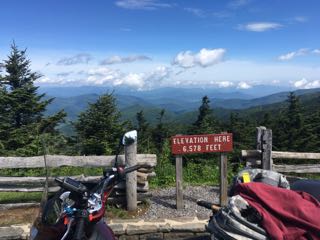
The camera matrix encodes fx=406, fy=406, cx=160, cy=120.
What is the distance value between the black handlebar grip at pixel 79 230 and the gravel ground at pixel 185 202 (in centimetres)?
414

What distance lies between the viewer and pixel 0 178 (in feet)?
23.1

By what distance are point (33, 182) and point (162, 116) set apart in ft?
91.3

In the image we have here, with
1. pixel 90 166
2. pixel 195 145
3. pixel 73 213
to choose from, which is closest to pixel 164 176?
pixel 195 145

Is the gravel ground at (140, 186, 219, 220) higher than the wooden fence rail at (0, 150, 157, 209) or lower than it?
lower

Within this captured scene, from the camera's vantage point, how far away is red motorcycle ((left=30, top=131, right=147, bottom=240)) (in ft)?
7.49

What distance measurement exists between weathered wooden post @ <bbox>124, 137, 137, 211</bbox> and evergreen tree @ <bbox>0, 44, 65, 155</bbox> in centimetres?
1601

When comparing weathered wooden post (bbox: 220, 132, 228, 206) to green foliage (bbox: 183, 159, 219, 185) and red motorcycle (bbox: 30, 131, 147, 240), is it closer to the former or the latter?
green foliage (bbox: 183, 159, 219, 185)

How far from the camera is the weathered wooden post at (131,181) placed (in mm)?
6664

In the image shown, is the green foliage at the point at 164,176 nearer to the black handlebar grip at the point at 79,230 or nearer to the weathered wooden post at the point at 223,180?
the weathered wooden post at the point at 223,180

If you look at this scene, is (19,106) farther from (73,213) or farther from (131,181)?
(73,213)

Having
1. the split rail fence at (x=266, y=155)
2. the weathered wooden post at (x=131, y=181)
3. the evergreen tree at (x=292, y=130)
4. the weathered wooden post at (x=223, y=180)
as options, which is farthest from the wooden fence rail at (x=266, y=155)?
the evergreen tree at (x=292, y=130)

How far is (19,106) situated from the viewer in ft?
78.7

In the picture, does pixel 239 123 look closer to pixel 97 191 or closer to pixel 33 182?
pixel 33 182

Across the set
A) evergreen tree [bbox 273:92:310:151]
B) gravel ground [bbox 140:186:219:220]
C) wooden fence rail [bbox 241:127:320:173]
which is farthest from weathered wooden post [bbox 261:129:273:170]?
evergreen tree [bbox 273:92:310:151]
